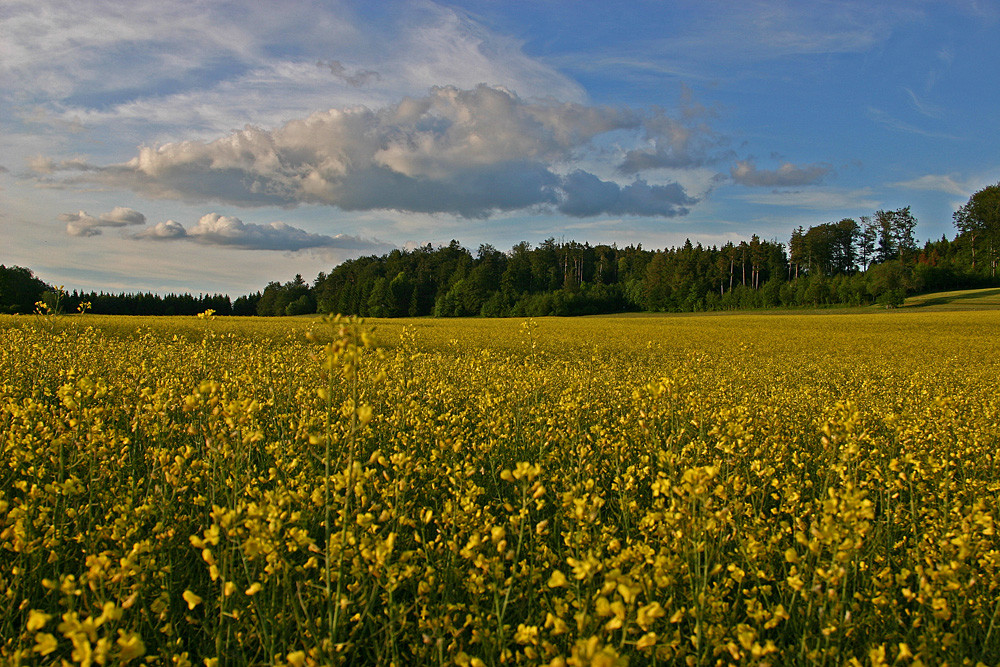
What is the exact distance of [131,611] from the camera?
237cm

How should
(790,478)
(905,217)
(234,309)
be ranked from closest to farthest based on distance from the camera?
(790,478)
(905,217)
(234,309)

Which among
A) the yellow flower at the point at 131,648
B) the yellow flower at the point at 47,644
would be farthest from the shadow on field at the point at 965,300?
the yellow flower at the point at 47,644

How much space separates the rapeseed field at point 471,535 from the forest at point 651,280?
72.4m

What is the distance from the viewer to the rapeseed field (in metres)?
1.99

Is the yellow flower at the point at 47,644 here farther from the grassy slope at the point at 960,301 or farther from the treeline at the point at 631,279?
the treeline at the point at 631,279

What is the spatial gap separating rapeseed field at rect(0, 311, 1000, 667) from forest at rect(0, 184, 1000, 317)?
2851 inches

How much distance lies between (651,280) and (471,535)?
88621 millimetres

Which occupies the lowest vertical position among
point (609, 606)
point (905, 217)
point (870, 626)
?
point (870, 626)

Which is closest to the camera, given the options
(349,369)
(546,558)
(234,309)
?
(349,369)

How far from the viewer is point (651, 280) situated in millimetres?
87188

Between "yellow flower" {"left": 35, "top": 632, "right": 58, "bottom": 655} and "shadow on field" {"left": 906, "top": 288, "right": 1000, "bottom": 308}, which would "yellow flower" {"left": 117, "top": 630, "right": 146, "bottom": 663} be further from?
"shadow on field" {"left": 906, "top": 288, "right": 1000, "bottom": 308}

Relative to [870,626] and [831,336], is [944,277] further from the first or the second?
[870,626]

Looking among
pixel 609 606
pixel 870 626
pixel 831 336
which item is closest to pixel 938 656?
pixel 870 626

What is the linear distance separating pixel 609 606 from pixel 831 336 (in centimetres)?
2924
